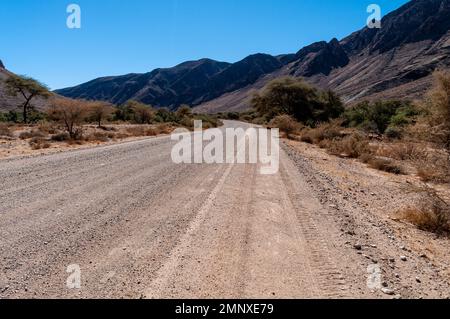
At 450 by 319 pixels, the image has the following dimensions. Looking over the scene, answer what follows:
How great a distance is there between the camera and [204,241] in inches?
206

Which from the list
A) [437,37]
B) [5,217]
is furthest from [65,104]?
[437,37]

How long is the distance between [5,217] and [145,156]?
28.1 ft

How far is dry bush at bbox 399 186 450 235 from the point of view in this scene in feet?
22.3

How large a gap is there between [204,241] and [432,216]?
4546mm

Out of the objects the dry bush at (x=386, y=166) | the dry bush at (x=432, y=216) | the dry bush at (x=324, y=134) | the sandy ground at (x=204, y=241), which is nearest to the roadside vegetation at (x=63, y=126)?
the sandy ground at (x=204, y=241)

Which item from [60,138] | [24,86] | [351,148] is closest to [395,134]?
[351,148]

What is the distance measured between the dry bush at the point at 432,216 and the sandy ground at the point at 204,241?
0.38m

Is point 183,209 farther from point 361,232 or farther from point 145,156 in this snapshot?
point 145,156

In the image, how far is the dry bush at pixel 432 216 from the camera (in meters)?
6.81

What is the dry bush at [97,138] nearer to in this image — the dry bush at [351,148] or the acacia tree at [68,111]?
the acacia tree at [68,111]

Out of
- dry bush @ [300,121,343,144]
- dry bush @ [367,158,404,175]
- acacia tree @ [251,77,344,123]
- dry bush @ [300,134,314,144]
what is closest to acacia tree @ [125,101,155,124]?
acacia tree @ [251,77,344,123]

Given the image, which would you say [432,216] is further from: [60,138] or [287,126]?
[287,126]

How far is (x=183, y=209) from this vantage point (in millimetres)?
6871

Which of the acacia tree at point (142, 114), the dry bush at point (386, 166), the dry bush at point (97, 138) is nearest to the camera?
the dry bush at point (386, 166)
